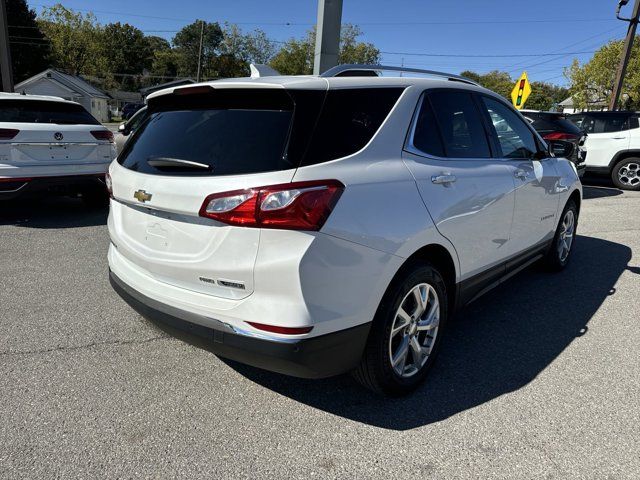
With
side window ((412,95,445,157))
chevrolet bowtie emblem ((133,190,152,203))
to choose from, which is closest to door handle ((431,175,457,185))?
side window ((412,95,445,157))

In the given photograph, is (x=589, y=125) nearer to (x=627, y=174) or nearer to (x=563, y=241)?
(x=627, y=174)

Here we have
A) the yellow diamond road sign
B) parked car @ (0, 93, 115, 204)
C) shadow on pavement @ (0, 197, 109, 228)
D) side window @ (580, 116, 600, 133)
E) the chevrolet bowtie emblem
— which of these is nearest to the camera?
the chevrolet bowtie emblem

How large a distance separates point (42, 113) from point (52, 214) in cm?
162

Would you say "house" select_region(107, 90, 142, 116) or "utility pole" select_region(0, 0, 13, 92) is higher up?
"utility pole" select_region(0, 0, 13, 92)

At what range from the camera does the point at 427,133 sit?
9.21 ft

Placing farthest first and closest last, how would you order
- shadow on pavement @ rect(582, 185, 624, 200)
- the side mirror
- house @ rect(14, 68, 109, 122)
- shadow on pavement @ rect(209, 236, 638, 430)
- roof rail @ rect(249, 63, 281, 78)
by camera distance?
1. house @ rect(14, 68, 109, 122)
2. shadow on pavement @ rect(582, 185, 624, 200)
3. the side mirror
4. roof rail @ rect(249, 63, 281, 78)
5. shadow on pavement @ rect(209, 236, 638, 430)

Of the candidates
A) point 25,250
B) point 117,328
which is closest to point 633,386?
point 117,328

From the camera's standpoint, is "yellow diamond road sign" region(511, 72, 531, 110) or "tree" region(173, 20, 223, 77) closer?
"yellow diamond road sign" region(511, 72, 531, 110)

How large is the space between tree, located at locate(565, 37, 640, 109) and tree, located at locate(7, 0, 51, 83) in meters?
59.2

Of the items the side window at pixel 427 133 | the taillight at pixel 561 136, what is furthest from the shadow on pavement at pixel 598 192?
the side window at pixel 427 133

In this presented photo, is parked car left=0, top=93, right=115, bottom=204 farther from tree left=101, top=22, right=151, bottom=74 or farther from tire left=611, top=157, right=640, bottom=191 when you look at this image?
tree left=101, top=22, right=151, bottom=74

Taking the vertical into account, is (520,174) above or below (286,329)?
above

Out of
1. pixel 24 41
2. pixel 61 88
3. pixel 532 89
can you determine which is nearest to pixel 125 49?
pixel 24 41

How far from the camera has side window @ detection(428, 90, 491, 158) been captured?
297 centimetres
